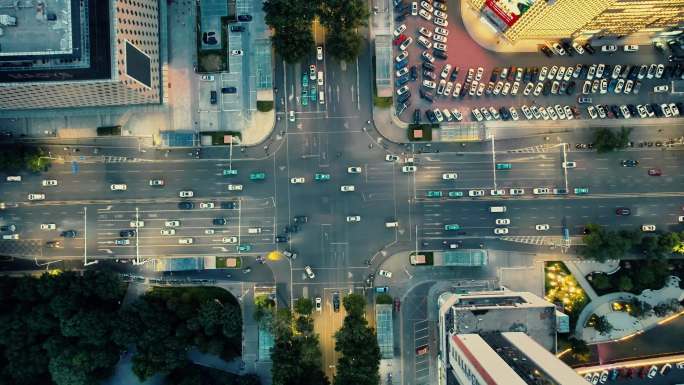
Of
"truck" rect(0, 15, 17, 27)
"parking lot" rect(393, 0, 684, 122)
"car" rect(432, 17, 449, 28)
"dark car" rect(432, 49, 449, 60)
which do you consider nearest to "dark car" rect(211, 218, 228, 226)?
"parking lot" rect(393, 0, 684, 122)

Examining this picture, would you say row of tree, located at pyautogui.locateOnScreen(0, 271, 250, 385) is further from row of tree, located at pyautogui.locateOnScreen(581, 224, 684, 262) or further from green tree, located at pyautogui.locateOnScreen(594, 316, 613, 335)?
row of tree, located at pyautogui.locateOnScreen(581, 224, 684, 262)

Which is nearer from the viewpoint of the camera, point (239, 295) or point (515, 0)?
point (515, 0)

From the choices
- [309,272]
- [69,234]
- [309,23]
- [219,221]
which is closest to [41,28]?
[69,234]

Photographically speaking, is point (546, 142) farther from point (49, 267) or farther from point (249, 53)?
point (49, 267)

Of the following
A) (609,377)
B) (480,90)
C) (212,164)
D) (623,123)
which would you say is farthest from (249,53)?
(609,377)

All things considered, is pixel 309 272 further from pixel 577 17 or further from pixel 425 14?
pixel 577 17
